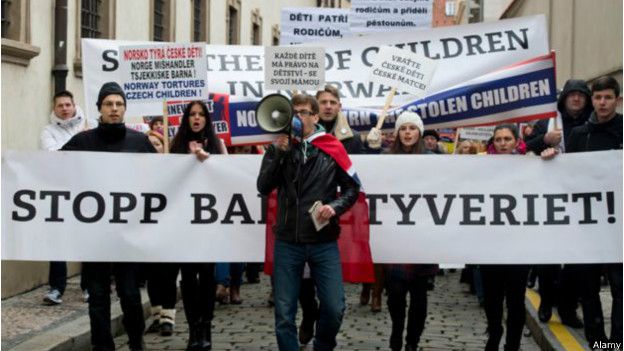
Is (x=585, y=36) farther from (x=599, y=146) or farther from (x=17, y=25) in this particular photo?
(x=599, y=146)

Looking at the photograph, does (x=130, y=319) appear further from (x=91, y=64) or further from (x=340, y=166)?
(x=91, y=64)

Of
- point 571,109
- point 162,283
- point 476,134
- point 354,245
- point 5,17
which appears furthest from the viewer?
point 476,134

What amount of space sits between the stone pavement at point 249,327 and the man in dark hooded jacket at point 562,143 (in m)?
0.15

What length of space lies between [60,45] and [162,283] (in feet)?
16.3

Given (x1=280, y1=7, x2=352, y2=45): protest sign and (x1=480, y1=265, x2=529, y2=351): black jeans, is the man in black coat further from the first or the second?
(x1=280, y1=7, x2=352, y2=45): protest sign

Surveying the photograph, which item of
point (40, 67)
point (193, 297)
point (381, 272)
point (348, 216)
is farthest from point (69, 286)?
point (348, 216)

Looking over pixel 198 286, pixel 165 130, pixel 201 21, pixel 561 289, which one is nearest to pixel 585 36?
pixel 201 21

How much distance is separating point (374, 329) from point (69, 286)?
384 cm

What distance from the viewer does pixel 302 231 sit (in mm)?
8148

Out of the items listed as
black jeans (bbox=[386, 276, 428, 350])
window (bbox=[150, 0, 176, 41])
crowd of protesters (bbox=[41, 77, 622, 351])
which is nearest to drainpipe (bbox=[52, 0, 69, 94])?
crowd of protesters (bbox=[41, 77, 622, 351])

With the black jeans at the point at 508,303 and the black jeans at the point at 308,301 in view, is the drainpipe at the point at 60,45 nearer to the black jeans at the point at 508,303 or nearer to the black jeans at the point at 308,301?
the black jeans at the point at 308,301

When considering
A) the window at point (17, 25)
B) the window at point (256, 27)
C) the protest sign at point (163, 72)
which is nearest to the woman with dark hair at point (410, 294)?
the protest sign at point (163, 72)

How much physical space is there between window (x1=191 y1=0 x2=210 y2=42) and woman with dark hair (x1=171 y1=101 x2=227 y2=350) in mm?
14019

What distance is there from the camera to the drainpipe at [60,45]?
14273 millimetres
